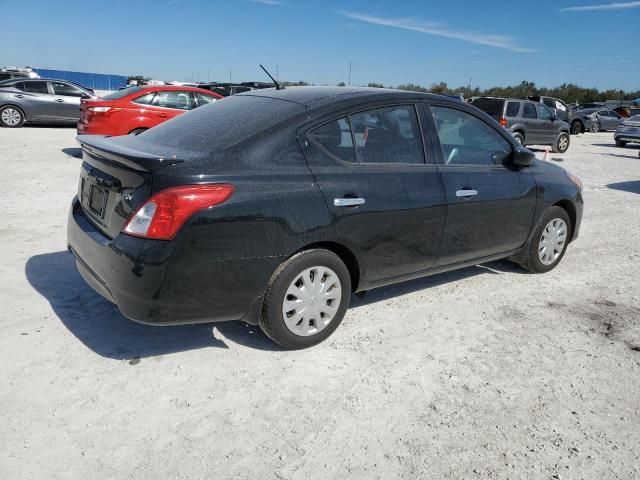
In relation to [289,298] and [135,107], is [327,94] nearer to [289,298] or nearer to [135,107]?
[289,298]

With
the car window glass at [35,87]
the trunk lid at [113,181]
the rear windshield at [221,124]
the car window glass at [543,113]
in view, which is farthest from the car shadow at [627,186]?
the car window glass at [35,87]

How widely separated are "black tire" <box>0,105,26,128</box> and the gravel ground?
41.5 feet

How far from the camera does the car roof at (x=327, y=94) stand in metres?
3.63

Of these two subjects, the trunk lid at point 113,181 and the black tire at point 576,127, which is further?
the black tire at point 576,127

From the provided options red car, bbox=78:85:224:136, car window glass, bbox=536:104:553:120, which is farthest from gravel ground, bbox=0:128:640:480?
car window glass, bbox=536:104:553:120

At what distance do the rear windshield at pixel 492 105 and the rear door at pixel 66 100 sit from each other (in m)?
11.9

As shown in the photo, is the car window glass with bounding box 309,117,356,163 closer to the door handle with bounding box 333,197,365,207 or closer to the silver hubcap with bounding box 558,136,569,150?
the door handle with bounding box 333,197,365,207

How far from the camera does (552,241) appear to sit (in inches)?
204

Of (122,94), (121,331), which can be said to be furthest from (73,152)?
(121,331)

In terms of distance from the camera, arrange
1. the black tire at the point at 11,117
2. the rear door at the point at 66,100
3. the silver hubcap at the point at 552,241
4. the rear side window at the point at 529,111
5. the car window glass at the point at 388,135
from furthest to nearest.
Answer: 1. the rear side window at the point at 529,111
2. the rear door at the point at 66,100
3. the black tire at the point at 11,117
4. the silver hubcap at the point at 552,241
5. the car window glass at the point at 388,135

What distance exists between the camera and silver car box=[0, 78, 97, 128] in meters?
15.2

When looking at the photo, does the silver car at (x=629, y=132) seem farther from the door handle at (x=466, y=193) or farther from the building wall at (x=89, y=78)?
the building wall at (x=89, y=78)

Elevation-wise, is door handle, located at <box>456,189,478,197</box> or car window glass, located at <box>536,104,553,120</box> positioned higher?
car window glass, located at <box>536,104,553,120</box>

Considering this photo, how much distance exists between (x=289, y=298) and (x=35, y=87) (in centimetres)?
1534
